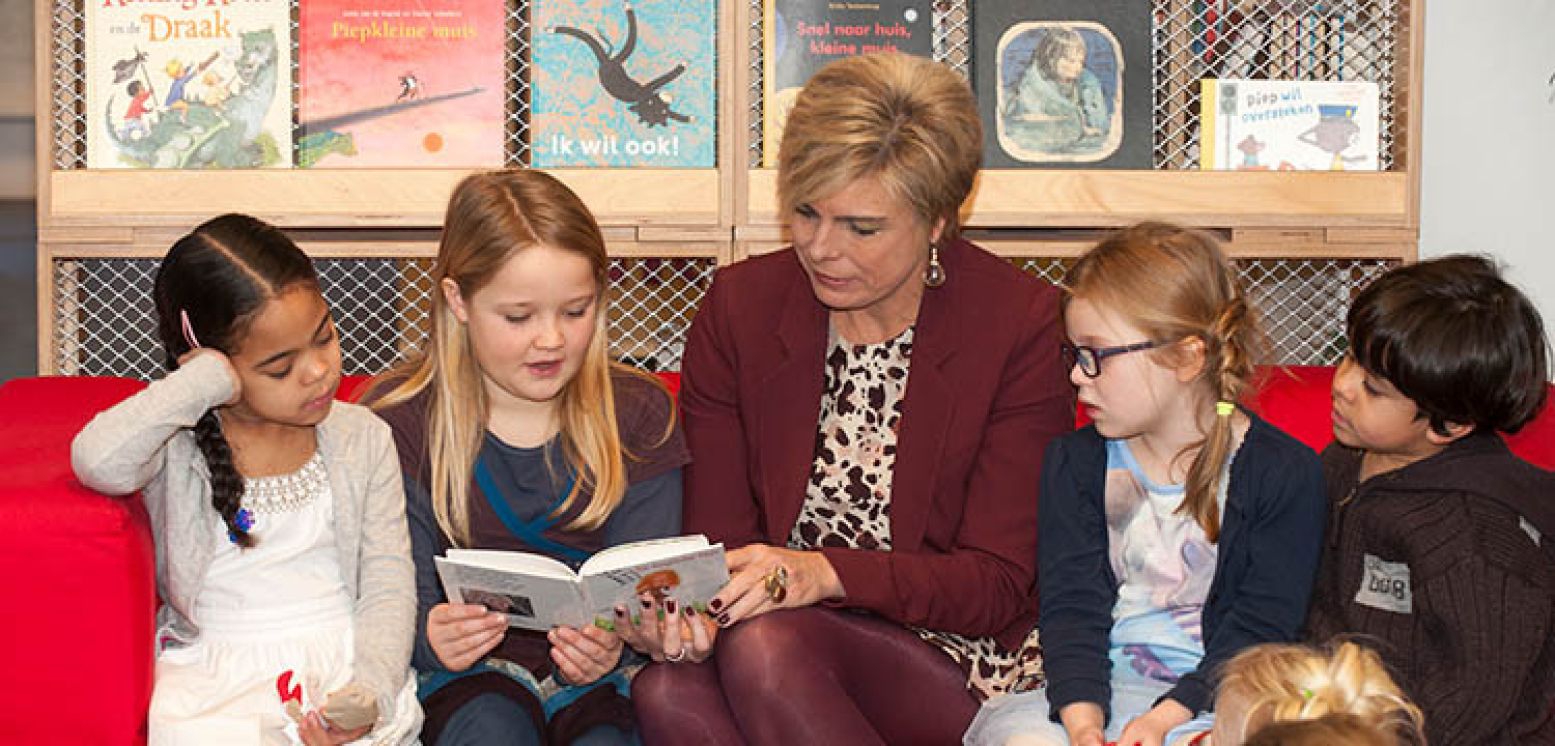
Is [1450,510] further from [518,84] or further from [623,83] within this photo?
[518,84]

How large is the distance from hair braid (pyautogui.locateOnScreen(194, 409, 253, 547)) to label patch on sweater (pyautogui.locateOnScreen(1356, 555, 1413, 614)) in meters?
1.31

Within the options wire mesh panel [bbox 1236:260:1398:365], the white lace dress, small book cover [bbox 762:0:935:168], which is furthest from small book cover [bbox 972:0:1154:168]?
the white lace dress

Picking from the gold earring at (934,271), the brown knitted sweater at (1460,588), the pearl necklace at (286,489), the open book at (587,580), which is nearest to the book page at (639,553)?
the open book at (587,580)

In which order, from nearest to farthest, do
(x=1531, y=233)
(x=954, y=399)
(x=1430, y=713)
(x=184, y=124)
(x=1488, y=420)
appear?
(x=1430, y=713)
(x=1488, y=420)
(x=954, y=399)
(x=184, y=124)
(x=1531, y=233)

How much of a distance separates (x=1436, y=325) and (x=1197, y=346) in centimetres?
26

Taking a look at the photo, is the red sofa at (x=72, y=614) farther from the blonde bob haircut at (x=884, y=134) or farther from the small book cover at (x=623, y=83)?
the small book cover at (x=623, y=83)

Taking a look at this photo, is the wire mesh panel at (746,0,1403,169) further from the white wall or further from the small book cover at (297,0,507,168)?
the small book cover at (297,0,507,168)

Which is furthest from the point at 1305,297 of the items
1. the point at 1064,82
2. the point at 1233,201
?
the point at 1064,82

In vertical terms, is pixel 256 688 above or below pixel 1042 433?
below

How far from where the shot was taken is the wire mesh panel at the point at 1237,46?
2.52 m

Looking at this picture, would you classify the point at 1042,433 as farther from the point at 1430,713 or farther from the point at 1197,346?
the point at 1430,713

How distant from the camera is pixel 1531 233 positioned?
115 inches

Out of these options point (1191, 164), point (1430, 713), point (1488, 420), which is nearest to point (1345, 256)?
point (1191, 164)

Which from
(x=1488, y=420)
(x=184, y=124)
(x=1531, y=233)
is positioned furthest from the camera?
(x=1531, y=233)
